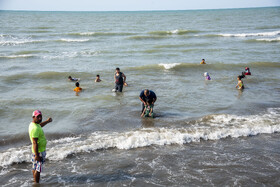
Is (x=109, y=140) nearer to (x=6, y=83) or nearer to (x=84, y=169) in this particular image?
(x=84, y=169)

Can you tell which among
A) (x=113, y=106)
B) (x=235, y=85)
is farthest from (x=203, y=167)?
(x=235, y=85)

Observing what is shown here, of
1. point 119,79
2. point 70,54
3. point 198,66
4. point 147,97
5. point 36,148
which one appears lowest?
point 36,148

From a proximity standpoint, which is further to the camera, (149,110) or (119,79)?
(119,79)

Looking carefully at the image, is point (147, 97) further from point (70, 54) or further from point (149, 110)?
point (70, 54)

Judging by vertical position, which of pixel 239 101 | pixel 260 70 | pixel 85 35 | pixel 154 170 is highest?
pixel 85 35

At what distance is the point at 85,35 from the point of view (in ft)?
134

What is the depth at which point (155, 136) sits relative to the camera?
27.8ft

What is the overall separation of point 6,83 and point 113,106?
7.63 m

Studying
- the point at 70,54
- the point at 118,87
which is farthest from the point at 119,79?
the point at 70,54

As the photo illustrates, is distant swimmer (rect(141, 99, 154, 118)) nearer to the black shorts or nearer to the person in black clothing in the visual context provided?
the person in black clothing

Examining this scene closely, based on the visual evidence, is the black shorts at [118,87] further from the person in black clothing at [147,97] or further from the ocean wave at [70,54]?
the ocean wave at [70,54]

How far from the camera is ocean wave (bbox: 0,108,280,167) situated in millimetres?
7534

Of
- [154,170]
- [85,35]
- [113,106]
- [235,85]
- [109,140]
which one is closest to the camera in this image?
[154,170]

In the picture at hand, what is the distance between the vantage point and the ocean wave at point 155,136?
7.53 meters
